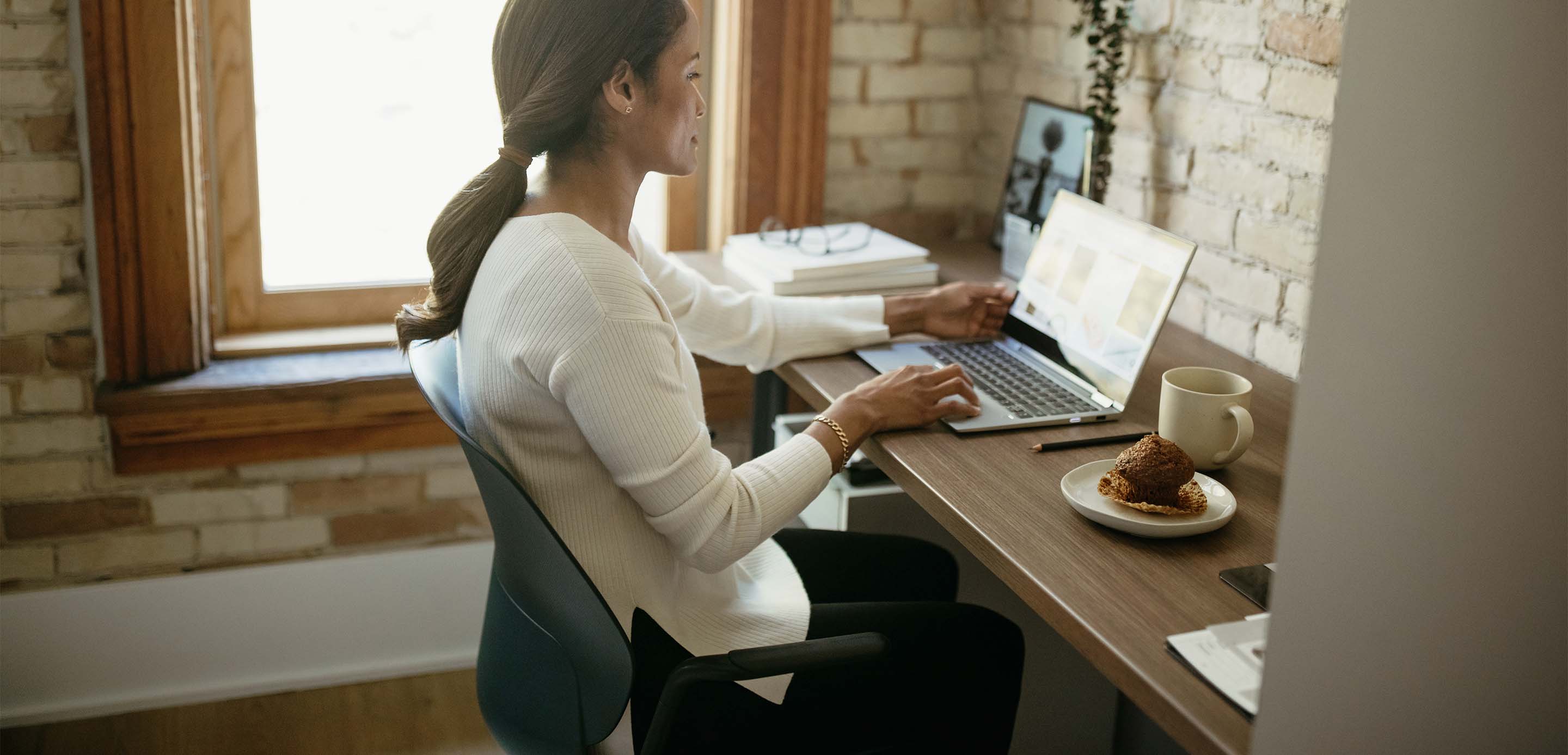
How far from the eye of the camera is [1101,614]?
1079 mm

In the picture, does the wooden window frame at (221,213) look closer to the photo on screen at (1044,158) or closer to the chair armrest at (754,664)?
the photo on screen at (1044,158)

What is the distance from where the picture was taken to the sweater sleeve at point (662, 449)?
122cm

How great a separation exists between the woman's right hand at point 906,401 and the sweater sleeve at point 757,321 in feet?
0.89

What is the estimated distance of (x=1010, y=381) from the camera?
5.64 feet

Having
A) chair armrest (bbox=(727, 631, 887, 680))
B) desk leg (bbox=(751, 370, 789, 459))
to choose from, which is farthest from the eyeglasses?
chair armrest (bbox=(727, 631, 887, 680))

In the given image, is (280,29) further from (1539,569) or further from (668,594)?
(1539,569)

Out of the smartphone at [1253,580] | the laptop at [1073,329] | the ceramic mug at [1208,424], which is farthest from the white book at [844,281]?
the smartphone at [1253,580]

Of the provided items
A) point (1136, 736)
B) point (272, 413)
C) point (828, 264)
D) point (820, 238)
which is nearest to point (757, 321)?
point (828, 264)

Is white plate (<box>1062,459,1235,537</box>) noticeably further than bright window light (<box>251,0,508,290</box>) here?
No

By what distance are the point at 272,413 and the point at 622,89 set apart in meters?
1.17

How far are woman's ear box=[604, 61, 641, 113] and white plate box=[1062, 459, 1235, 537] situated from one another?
62cm

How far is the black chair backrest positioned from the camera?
113cm

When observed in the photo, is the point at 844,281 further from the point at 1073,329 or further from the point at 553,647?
the point at 553,647

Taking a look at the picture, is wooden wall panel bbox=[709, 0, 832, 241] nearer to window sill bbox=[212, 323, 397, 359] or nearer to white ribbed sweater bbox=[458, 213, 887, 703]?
window sill bbox=[212, 323, 397, 359]
